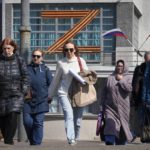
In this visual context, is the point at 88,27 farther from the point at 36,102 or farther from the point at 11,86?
the point at 11,86

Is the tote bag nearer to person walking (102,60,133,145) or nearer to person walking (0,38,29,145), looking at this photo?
person walking (102,60,133,145)

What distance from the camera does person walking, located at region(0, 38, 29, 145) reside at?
487 inches

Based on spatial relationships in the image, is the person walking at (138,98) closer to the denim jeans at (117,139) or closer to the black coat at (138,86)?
the black coat at (138,86)

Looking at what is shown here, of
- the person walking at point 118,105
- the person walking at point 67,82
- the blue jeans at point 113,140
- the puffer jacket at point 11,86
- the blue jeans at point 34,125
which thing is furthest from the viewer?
the blue jeans at point 113,140

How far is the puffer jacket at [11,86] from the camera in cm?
1236

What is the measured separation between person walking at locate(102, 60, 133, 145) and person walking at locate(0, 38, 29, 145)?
8.10 feet

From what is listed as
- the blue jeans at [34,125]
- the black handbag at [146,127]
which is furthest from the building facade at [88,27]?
the black handbag at [146,127]

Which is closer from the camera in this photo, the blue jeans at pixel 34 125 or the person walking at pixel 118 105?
the blue jeans at pixel 34 125

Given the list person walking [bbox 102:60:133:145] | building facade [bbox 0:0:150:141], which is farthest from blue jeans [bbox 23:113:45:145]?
building facade [bbox 0:0:150:141]

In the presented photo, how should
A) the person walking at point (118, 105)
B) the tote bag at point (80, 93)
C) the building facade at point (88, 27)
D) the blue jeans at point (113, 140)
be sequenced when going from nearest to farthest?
the tote bag at point (80, 93) → the person walking at point (118, 105) → the blue jeans at point (113, 140) → the building facade at point (88, 27)

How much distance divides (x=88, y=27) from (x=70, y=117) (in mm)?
15552

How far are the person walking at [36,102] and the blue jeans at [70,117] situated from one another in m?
0.60

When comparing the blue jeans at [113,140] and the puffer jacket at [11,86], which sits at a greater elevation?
the puffer jacket at [11,86]

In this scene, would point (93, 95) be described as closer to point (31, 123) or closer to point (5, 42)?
point (31, 123)
